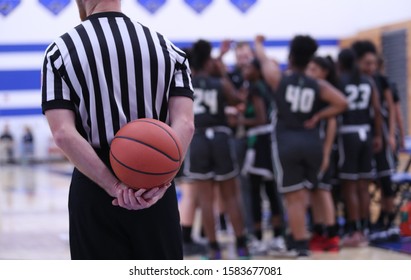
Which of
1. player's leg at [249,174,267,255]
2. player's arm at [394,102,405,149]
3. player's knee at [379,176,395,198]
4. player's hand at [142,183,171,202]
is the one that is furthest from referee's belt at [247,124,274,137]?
player's hand at [142,183,171,202]

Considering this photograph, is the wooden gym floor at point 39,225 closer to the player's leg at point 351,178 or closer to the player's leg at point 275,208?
the player's leg at point 351,178

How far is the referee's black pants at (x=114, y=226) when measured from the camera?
7.88ft

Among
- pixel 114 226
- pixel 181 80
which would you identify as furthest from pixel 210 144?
pixel 114 226

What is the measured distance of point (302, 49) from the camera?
5.42 metres

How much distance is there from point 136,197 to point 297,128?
3425mm

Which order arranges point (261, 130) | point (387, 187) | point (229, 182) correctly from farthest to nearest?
point (387, 187) → point (261, 130) → point (229, 182)

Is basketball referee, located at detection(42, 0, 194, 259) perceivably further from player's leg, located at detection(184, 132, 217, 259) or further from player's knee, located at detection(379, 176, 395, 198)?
player's knee, located at detection(379, 176, 395, 198)

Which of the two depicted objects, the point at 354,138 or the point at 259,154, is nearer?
the point at 259,154

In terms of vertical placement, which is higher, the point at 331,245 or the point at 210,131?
the point at 210,131

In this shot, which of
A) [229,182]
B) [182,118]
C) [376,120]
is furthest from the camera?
[376,120]

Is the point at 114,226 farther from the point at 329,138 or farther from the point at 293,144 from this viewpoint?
the point at 329,138

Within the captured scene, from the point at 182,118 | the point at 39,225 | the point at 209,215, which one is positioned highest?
the point at 182,118
